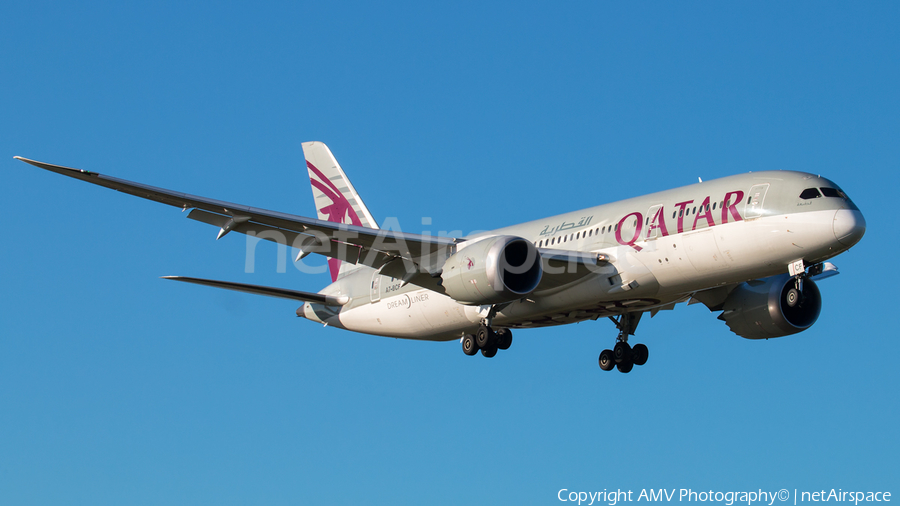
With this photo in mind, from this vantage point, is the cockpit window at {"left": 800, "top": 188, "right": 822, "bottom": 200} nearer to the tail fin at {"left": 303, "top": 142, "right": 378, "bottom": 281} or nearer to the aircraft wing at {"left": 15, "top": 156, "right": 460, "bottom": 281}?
the aircraft wing at {"left": 15, "top": 156, "right": 460, "bottom": 281}

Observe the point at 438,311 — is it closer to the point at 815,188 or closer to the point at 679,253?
the point at 679,253

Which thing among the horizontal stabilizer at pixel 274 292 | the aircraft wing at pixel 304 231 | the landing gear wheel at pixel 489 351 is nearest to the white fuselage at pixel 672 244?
the landing gear wheel at pixel 489 351

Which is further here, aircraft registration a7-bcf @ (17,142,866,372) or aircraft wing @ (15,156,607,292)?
aircraft registration a7-bcf @ (17,142,866,372)

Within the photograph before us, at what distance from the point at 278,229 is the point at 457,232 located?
7.09 m

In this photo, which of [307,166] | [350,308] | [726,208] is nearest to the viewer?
[726,208]

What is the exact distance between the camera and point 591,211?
33.6 meters

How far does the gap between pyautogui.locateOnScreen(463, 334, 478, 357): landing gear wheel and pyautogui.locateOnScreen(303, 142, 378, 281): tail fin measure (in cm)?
816

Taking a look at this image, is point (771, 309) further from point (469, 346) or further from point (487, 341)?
point (469, 346)

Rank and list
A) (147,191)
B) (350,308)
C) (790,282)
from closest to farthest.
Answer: (147,191) < (790,282) < (350,308)

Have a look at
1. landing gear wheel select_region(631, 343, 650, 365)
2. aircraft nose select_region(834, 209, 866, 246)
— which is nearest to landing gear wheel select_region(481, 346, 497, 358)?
landing gear wheel select_region(631, 343, 650, 365)

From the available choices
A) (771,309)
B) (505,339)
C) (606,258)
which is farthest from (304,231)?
(771,309)

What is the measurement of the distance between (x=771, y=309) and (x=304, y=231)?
16.4 m

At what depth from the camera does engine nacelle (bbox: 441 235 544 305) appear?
99.3 ft

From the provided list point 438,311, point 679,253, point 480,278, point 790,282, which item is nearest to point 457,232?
point 438,311
